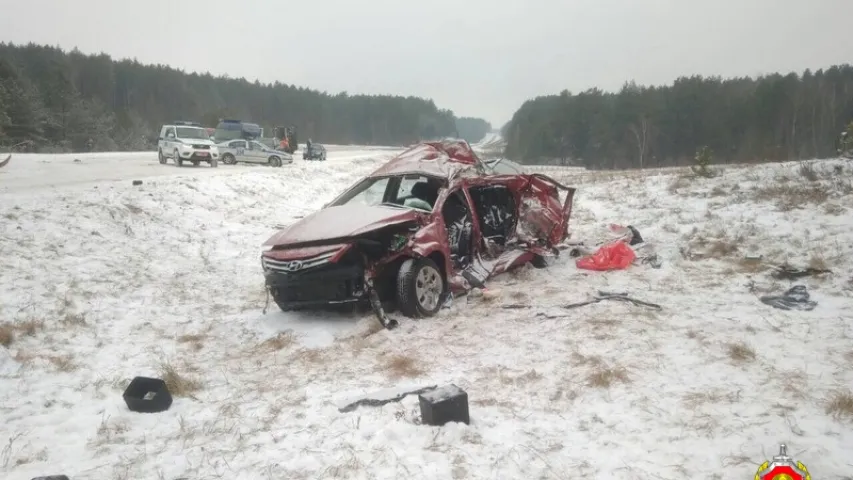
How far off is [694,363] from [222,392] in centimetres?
372

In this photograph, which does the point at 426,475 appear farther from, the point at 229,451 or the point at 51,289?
the point at 51,289

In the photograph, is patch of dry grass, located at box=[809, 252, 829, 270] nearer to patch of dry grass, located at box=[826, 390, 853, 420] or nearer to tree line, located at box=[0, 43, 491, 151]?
patch of dry grass, located at box=[826, 390, 853, 420]

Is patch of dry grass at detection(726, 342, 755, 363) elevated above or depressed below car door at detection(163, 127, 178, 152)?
below

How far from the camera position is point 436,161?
7.22 m

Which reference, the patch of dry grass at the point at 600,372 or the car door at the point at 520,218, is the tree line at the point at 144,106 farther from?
the patch of dry grass at the point at 600,372

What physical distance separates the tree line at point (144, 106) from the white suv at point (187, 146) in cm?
704

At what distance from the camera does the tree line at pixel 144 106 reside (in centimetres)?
4406

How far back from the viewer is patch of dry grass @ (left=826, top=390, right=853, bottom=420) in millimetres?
3311

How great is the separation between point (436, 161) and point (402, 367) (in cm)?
339

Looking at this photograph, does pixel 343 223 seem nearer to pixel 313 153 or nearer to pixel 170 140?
pixel 170 140

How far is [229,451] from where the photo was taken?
11.0 ft

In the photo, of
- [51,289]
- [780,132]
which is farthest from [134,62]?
[51,289]

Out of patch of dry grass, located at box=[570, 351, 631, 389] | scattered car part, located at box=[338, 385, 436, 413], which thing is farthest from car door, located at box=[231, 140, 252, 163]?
patch of dry grass, located at box=[570, 351, 631, 389]

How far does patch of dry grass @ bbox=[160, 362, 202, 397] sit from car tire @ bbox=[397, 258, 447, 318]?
2.10m
